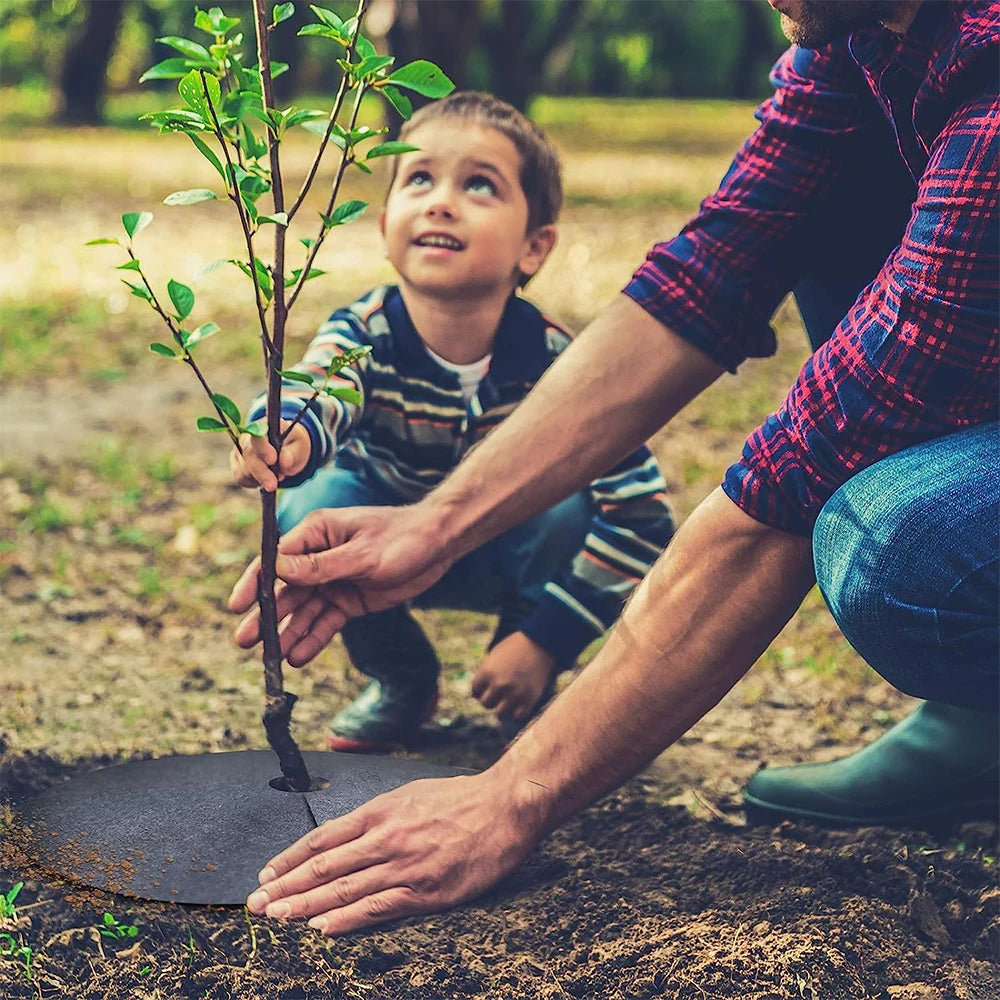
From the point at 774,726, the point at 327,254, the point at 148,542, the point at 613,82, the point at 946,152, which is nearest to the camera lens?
the point at 946,152

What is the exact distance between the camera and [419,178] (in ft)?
8.83

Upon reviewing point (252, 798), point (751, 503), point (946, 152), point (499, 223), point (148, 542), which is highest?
point (946, 152)

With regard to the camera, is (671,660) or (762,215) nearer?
(671,660)

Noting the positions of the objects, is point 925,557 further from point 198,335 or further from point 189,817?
point 189,817

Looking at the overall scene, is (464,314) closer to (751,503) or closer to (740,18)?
(751,503)

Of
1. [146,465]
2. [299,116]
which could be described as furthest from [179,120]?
[146,465]

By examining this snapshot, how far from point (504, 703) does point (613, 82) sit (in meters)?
25.5

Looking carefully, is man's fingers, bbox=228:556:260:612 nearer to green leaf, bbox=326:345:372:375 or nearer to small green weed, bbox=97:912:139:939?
green leaf, bbox=326:345:372:375

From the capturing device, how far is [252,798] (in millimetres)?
2094

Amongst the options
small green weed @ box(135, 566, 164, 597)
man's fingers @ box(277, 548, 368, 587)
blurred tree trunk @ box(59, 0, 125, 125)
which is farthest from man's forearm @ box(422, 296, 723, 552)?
blurred tree trunk @ box(59, 0, 125, 125)

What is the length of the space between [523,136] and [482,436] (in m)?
0.60

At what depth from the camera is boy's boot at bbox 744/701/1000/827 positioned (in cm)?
227

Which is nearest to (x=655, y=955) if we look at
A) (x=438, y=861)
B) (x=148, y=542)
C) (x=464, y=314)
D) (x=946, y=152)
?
(x=438, y=861)

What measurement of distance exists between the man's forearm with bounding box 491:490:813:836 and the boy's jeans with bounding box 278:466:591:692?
0.68 m
